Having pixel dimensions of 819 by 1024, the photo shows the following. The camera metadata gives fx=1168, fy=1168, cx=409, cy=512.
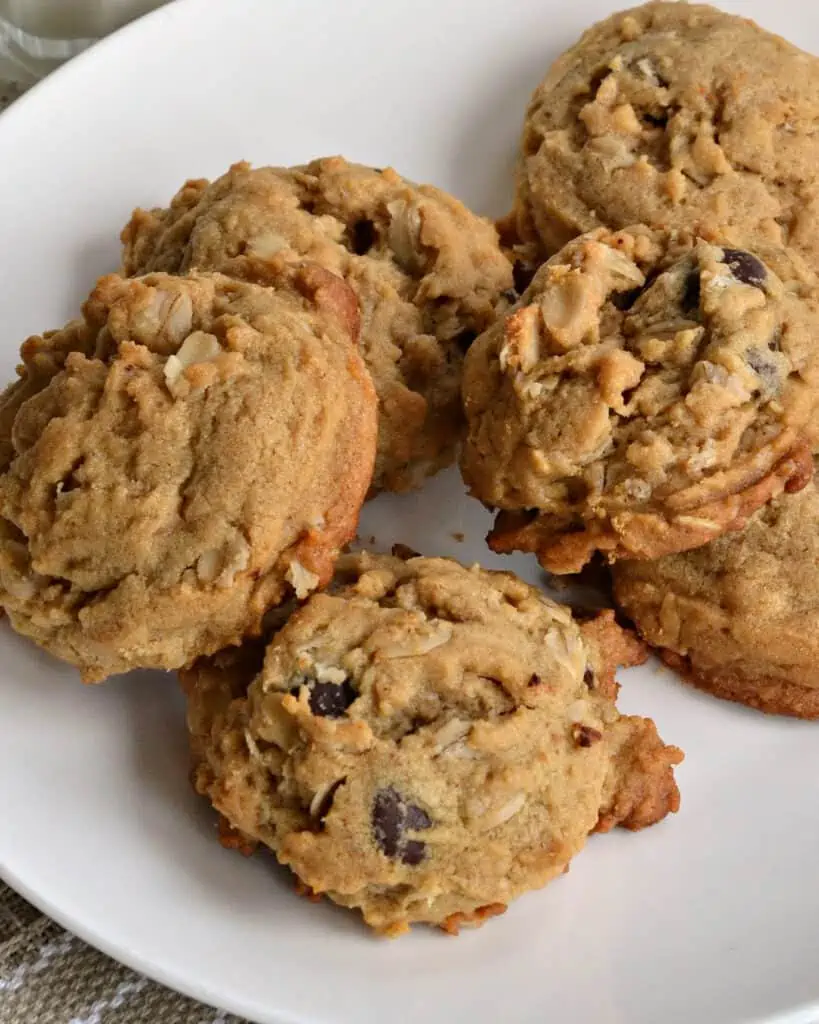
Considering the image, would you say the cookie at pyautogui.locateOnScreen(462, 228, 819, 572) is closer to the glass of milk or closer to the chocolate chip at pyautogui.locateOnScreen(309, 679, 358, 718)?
the chocolate chip at pyautogui.locateOnScreen(309, 679, 358, 718)

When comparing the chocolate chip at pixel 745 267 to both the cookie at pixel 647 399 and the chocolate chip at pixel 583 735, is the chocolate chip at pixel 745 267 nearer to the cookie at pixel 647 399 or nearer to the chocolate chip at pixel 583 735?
the cookie at pixel 647 399

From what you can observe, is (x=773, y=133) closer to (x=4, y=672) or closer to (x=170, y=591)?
(x=170, y=591)

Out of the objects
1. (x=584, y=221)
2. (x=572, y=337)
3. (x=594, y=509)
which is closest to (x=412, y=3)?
(x=584, y=221)

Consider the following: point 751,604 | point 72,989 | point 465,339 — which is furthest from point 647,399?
point 72,989

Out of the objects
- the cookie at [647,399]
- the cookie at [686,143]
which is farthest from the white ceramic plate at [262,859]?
the cookie at [647,399]

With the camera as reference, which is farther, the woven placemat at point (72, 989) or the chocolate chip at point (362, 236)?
the chocolate chip at point (362, 236)

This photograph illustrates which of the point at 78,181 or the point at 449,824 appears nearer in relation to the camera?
the point at 449,824
